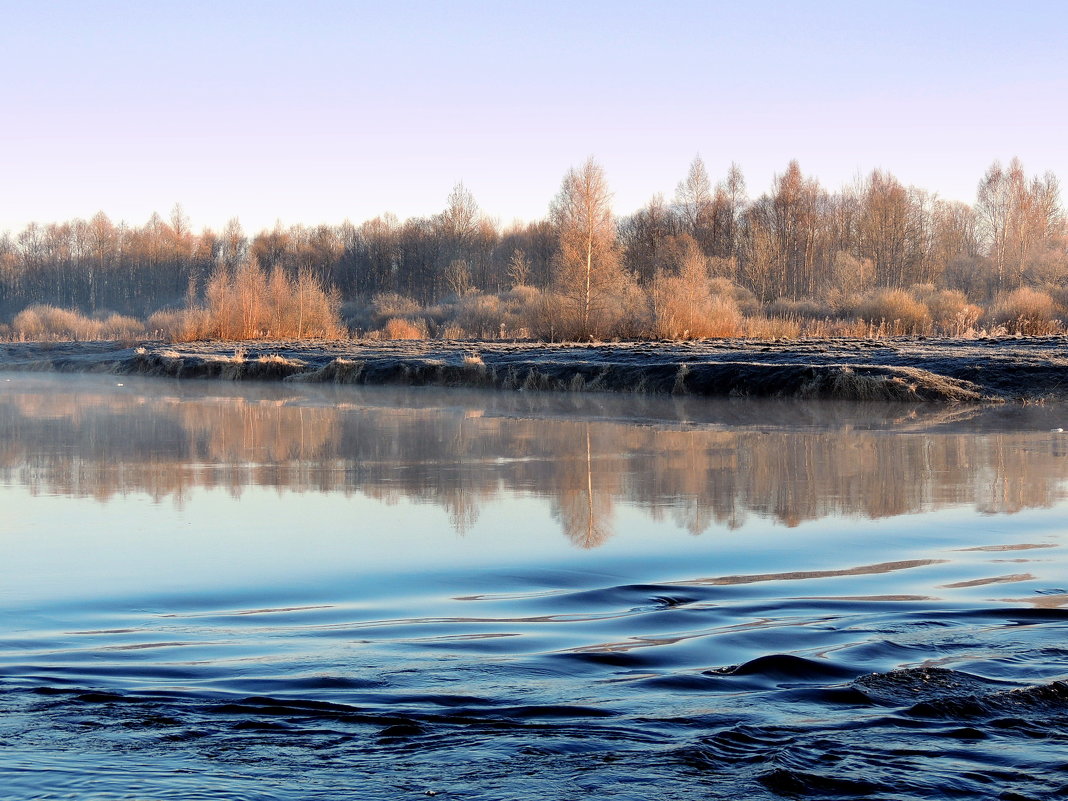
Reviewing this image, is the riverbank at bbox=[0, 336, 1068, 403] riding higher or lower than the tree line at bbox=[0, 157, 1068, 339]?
lower

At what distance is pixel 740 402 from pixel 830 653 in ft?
45.2

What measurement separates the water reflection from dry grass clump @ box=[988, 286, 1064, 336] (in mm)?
16649

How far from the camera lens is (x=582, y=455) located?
1098 centimetres

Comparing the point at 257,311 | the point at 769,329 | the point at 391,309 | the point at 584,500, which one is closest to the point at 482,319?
the point at 257,311

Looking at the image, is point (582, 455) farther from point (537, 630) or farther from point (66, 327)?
point (66, 327)

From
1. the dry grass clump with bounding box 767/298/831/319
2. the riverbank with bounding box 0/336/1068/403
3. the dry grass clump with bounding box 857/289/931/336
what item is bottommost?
the riverbank with bounding box 0/336/1068/403

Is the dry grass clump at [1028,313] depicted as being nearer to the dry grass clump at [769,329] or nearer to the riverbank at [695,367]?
the dry grass clump at [769,329]

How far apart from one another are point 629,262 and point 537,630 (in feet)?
Result: 186

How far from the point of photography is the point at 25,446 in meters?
12.2

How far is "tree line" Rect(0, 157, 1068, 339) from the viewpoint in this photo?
3297 centimetres

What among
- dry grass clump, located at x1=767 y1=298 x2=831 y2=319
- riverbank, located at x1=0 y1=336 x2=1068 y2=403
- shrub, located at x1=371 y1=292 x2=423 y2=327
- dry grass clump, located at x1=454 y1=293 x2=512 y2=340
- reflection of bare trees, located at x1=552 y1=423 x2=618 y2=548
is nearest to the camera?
reflection of bare trees, located at x1=552 y1=423 x2=618 y2=548

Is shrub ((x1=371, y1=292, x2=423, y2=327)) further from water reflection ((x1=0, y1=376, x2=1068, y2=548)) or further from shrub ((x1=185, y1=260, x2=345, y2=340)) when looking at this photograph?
water reflection ((x1=0, y1=376, x2=1068, y2=548))

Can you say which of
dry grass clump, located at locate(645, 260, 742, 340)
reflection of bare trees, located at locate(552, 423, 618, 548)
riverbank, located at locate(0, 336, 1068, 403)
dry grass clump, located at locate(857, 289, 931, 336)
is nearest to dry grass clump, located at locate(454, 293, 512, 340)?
riverbank, located at locate(0, 336, 1068, 403)

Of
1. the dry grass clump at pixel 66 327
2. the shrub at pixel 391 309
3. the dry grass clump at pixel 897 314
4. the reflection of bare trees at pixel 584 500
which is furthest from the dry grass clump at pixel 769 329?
the dry grass clump at pixel 66 327
